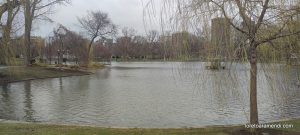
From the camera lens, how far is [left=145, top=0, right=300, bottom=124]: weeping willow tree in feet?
21.7

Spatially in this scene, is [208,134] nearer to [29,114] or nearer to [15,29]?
[29,114]

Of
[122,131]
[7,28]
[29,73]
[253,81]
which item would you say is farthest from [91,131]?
[29,73]

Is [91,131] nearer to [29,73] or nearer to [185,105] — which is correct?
[185,105]

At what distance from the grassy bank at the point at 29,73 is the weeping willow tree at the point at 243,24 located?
2443 cm

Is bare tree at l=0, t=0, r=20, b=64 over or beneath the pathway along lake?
over

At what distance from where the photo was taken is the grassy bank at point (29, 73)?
2991cm

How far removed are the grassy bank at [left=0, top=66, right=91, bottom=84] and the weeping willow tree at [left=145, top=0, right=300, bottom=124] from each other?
24431 mm

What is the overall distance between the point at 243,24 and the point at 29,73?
3070 cm

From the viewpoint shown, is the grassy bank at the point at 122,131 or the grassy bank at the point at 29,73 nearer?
the grassy bank at the point at 122,131

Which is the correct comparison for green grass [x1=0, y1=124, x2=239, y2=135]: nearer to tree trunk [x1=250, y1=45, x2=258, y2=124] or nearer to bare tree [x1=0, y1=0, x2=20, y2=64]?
tree trunk [x1=250, y1=45, x2=258, y2=124]

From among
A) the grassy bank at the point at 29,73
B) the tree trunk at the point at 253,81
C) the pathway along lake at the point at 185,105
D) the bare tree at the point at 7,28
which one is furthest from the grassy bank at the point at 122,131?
the grassy bank at the point at 29,73

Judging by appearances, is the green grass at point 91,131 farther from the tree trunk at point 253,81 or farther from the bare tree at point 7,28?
the bare tree at point 7,28

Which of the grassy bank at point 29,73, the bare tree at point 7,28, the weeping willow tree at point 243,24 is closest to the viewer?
the weeping willow tree at point 243,24

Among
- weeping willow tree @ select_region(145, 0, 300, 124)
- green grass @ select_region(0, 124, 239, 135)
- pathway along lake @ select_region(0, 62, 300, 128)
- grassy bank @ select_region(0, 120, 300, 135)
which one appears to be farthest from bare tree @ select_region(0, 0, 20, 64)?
weeping willow tree @ select_region(145, 0, 300, 124)
